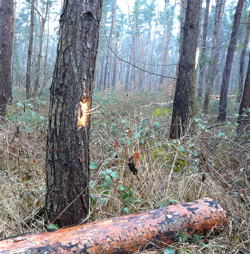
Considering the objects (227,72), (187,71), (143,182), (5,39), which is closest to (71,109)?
(143,182)

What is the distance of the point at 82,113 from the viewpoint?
216 cm

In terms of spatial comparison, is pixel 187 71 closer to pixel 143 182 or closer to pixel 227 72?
pixel 143 182

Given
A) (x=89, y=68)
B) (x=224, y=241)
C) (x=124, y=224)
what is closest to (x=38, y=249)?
(x=124, y=224)

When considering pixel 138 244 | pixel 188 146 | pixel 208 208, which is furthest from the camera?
pixel 188 146

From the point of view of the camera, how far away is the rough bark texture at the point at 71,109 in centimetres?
205

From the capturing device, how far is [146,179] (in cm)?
311

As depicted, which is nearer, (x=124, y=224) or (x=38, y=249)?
(x=38, y=249)

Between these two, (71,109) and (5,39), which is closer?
(71,109)

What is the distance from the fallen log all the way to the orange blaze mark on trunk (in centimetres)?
83

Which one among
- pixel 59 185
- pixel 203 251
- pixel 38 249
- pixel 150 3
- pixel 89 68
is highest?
pixel 150 3

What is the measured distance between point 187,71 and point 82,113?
3338mm

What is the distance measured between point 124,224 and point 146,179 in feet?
3.30

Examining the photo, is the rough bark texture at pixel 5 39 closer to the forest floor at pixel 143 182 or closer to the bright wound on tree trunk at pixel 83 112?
the forest floor at pixel 143 182

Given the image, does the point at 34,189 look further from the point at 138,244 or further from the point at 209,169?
the point at 209,169
